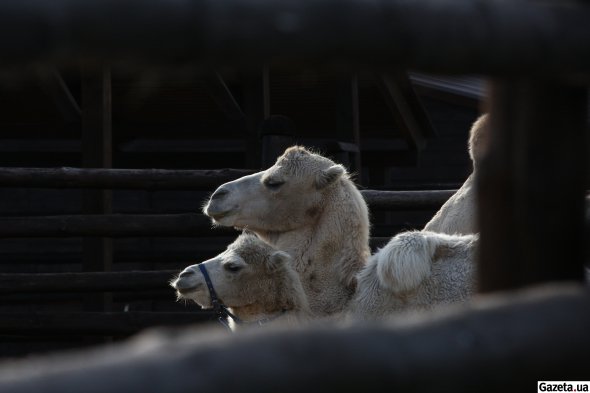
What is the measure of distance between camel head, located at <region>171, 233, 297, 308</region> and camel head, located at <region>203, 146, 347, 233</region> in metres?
0.54

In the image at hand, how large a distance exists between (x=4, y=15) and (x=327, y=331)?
49 centimetres

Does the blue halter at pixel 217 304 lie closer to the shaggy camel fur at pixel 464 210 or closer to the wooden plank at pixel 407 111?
the shaggy camel fur at pixel 464 210

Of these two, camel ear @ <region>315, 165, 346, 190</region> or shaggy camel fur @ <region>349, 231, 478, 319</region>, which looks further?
camel ear @ <region>315, 165, 346, 190</region>


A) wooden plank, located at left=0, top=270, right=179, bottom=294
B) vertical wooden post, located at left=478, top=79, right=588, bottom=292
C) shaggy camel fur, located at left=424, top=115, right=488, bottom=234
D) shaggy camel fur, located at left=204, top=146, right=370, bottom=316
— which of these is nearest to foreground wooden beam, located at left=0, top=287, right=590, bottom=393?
vertical wooden post, located at left=478, top=79, right=588, bottom=292

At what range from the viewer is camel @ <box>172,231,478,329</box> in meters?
4.63

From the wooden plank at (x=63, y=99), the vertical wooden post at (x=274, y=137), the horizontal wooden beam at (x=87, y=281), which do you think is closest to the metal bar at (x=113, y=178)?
the vertical wooden post at (x=274, y=137)

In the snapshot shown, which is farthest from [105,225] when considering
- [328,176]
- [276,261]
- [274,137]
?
[276,261]

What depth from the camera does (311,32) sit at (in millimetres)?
1298

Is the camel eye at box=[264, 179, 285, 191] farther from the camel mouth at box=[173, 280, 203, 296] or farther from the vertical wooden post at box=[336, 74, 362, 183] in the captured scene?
the vertical wooden post at box=[336, 74, 362, 183]

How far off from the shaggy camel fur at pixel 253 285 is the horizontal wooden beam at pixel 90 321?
7.49ft

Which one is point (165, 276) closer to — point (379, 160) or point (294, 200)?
point (294, 200)

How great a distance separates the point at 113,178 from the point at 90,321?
1092mm

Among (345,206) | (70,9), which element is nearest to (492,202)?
(70,9)

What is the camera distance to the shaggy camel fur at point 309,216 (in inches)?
231
